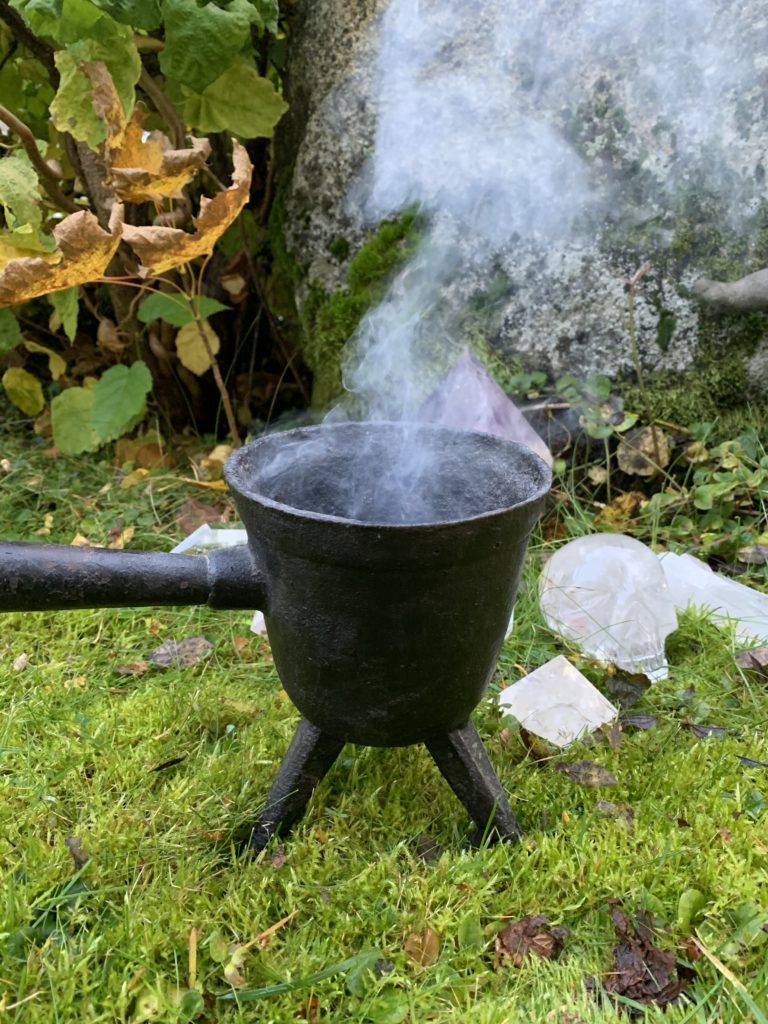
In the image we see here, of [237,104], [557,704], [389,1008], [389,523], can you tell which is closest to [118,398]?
[237,104]

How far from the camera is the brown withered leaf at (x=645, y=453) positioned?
2.68 metres

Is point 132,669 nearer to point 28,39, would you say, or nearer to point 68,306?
point 68,306

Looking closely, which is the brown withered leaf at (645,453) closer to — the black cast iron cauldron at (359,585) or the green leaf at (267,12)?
the black cast iron cauldron at (359,585)

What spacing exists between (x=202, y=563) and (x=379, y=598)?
314mm

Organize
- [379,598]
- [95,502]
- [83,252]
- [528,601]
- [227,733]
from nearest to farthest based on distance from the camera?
[379,598]
[227,733]
[83,252]
[528,601]
[95,502]

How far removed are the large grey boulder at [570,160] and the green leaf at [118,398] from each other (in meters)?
0.81

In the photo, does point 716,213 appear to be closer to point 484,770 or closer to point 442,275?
point 442,275

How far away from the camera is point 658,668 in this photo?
2.14m

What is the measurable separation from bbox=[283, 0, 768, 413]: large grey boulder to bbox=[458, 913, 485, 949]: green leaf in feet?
5.53

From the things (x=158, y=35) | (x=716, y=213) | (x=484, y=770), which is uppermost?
(x=158, y=35)

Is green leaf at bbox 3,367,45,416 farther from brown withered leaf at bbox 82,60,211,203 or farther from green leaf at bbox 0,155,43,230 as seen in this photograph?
brown withered leaf at bbox 82,60,211,203

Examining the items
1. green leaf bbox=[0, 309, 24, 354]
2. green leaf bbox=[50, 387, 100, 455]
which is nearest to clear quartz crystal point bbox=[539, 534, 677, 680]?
green leaf bbox=[50, 387, 100, 455]

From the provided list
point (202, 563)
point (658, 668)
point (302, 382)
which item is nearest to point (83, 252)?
point (202, 563)

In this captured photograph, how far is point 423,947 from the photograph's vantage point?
1.33 m
